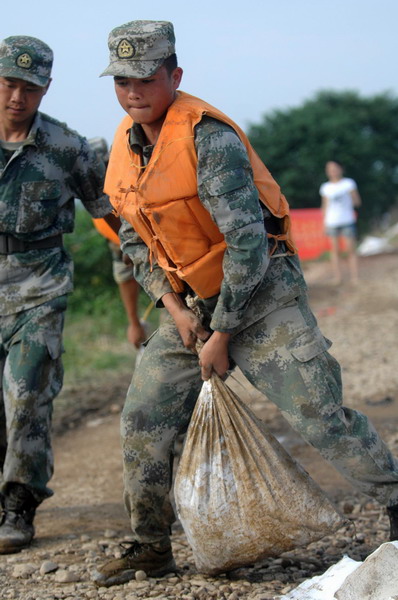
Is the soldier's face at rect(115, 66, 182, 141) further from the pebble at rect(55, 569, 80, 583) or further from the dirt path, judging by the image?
the pebble at rect(55, 569, 80, 583)

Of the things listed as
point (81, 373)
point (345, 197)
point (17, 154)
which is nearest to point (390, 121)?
point (345, 197)

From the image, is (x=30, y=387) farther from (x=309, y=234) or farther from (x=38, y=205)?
(x=309, y=234)

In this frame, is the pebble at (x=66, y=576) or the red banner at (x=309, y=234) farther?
the red banner at (x=309, y=234)

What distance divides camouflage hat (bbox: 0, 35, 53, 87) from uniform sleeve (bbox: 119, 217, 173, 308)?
0.89 meters

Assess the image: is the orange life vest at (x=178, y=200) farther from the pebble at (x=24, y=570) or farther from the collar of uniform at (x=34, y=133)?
the pebble at (x=24, y=570)

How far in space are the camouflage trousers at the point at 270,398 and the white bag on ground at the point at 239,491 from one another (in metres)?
0.11

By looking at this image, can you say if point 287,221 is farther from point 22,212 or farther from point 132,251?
point 22,212

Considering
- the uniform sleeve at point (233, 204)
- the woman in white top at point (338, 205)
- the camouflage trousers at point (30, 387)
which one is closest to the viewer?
the uniform sleeve at point (233, 204)

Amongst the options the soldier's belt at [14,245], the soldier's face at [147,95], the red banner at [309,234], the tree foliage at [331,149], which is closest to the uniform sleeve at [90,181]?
the soldier's belt at [14,245]

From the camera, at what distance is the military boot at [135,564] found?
12.9ft

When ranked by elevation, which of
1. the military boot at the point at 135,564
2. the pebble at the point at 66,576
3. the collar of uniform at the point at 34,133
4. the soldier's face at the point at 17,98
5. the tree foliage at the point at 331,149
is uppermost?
the soldier's face at the point at 17,98

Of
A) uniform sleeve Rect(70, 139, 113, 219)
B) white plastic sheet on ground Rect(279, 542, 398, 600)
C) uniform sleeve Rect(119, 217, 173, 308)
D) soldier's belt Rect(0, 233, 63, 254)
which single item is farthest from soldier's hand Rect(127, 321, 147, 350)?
white plastic sheet on ground Rect(279, 542, 398, 600)

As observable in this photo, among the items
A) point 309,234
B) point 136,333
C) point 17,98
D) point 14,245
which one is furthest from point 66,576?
point 309,234

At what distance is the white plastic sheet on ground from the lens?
3.24 metres
